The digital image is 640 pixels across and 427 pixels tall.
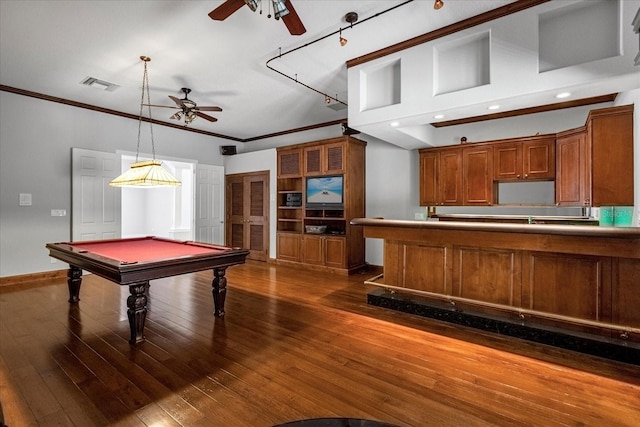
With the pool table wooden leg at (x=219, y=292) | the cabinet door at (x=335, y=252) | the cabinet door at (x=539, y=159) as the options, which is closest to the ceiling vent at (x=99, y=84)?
the pool table wooden leg at (x=219, y=292)

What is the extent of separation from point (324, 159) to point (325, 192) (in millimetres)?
620

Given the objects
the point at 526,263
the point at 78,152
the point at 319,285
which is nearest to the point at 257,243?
the point at 319,285

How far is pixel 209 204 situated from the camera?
7.23 meters

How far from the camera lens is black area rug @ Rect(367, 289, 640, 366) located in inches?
98.0

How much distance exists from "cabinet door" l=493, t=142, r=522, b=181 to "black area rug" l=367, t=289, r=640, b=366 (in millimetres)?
2493

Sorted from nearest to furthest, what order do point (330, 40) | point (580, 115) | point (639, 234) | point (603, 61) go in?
point (639, 234), point (603, 61), point (330, 40), point (580, 115)

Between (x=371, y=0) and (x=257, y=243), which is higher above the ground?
(x=371, y=0)

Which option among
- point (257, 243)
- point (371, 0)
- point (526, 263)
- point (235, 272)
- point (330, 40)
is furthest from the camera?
point (257, 243)

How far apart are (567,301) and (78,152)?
23.0 feet

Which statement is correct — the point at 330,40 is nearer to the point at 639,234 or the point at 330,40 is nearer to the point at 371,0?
the point at 371,0

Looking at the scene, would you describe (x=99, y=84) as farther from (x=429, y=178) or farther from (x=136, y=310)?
(x=429, y=178)

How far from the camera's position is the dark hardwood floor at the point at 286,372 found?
6.00 ft

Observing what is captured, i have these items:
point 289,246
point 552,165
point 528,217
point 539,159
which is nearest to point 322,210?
point 289,246

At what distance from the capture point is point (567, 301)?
2.87 metres
